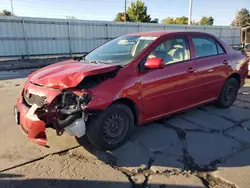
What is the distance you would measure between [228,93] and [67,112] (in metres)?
3.76

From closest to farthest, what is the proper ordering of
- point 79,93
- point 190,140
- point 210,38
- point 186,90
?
point 79,93, point 190,140, point 186,90, point 210,38

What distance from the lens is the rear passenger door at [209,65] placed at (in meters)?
4.59

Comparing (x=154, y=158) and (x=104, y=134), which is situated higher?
(x=104, y=134)

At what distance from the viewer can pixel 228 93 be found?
5.39m

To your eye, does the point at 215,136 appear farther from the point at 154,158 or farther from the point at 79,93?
the point at 79,93

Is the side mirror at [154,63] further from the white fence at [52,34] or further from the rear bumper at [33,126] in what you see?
the white fence at [52,34]

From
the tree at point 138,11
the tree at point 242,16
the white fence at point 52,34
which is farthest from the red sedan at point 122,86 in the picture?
the tree at point 242,16

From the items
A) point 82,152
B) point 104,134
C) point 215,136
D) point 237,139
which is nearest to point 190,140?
point 215,136

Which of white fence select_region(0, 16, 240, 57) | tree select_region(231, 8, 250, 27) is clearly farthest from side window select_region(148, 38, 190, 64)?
tree select_region(231, 8, 250, 27)

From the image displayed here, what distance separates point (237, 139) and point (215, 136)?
33cm

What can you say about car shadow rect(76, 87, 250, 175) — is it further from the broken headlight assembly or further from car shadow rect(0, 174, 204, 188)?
the broken headlight assembly

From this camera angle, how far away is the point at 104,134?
343 centimetres

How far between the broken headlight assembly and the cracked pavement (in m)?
0.51

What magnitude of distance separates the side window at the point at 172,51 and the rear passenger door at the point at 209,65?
236 millimetres
